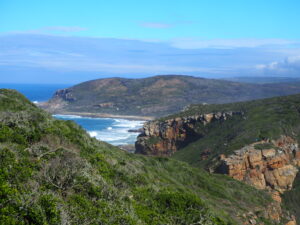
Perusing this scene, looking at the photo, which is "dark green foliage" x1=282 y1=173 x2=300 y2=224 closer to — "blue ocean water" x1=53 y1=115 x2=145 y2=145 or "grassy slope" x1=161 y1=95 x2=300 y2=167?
"grassy slope" x1=161 y1=95 x2=300 y2=167

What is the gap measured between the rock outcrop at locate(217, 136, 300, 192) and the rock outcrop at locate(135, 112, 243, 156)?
2626 centimetres

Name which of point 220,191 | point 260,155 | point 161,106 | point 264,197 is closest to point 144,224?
point 220,191

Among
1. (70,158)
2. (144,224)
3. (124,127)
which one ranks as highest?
(70,158)

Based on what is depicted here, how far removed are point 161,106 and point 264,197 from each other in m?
152

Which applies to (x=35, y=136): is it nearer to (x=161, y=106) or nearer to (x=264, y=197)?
(x=264, y=197)

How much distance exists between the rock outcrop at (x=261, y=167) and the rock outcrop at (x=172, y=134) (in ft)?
86.1

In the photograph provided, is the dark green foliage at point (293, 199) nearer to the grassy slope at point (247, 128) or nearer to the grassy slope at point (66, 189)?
the grassy slope at point (247, 128)

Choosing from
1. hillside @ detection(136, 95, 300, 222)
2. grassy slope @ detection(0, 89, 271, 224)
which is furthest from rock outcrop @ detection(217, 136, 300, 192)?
grassy slope @ detection(0, 89, 271, 224)

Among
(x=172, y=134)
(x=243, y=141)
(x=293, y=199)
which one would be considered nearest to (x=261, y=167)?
(x=293, y=199)

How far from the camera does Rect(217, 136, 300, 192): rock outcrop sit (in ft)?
146

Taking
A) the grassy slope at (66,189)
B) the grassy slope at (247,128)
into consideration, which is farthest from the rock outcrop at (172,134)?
the grassy slope at (66,189)

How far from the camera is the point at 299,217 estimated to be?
3819cm

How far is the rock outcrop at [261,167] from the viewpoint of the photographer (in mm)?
44531

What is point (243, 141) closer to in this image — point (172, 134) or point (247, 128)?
point (247, 128)
